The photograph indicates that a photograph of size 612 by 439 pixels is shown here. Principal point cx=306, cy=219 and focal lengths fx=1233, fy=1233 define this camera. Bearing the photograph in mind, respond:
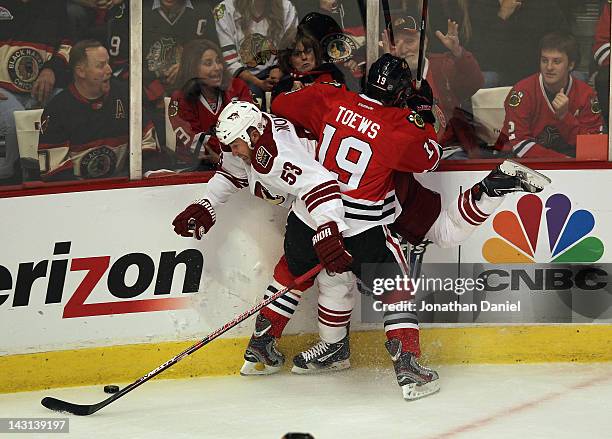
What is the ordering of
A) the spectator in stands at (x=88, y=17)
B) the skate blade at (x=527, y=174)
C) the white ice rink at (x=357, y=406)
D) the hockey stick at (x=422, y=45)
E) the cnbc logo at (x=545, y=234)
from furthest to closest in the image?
the cnbc logo at (x=545, y=234), the hockey stick at (x=422, y=45), the spectator in stands at (x=88, y=17), the skate blade at (x=527, y=174), the white ice rink at (x=357, y=406)

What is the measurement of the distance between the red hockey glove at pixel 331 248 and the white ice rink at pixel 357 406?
1.63 feet

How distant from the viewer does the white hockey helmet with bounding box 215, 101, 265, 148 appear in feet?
13.5

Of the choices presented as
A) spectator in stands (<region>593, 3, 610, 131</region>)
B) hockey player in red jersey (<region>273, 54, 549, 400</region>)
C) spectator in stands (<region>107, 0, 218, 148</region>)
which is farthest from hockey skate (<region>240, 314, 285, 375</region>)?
spectator in stands (<region>593, 3, 610, 131</region>)

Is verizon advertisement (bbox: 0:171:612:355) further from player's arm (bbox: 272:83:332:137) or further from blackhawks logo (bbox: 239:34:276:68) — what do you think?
blackhawks logo (bbox: 239:34:276:68)

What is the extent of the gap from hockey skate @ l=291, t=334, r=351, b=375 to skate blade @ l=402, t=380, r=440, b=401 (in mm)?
A: 375

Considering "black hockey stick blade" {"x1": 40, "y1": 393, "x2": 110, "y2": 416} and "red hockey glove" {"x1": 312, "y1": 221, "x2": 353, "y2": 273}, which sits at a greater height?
"red hockey glove" {"x1": 312, "y1": 221, "x2": 353, "y2": 273}

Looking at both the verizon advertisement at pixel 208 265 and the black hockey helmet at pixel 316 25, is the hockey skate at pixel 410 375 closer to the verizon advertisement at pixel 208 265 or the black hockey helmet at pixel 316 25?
the verizon advertisement at pixel 208 265

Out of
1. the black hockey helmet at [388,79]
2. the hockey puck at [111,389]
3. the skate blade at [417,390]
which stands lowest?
the hockey puck at [111,389]

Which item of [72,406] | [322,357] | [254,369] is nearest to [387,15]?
[322,357]

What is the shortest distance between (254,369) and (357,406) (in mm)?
486

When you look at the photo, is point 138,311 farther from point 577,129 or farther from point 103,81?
point 577,129

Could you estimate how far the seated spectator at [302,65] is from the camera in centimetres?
448

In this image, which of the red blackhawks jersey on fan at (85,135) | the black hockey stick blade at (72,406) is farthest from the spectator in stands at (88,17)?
the black hockey stick blade at (72,406)

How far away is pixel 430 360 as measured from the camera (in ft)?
15.3
